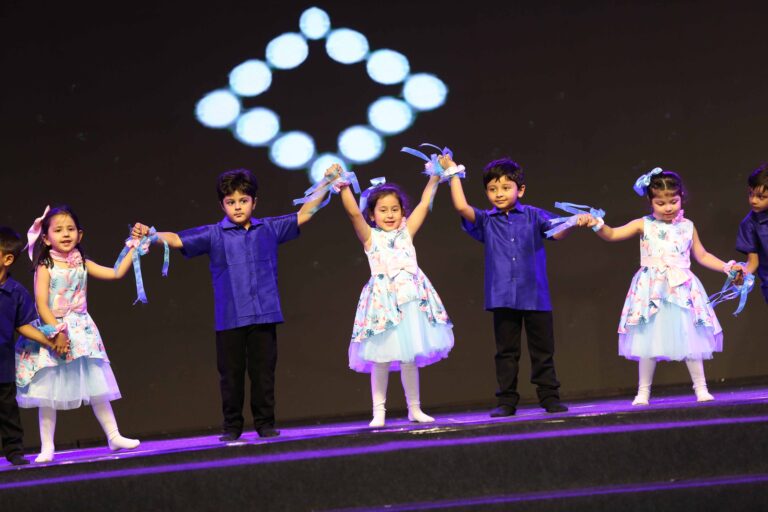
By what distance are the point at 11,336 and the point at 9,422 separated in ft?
1.17

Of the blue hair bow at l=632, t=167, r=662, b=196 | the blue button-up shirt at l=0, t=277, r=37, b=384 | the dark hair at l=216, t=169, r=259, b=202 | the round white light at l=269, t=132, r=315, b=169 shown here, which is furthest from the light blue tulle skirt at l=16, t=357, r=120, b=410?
the blue hair bow at l=632, t=167, r=662, b=196

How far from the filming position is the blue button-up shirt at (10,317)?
157 inches

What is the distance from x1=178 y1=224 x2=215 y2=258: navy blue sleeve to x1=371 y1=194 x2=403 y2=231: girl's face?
74 centimetres

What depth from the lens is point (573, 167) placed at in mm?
5320

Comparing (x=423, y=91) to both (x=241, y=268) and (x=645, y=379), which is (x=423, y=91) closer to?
(x=241, y=268)

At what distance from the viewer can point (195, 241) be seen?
4.17 meters

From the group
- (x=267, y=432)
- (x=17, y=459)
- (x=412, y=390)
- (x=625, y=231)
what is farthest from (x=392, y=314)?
Result: (x=17, y=459)

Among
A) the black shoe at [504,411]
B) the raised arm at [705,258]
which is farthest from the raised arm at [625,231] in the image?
the black shoe at [504,411]

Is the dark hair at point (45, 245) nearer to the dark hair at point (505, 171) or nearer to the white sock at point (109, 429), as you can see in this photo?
the white sock at point (109, 429)

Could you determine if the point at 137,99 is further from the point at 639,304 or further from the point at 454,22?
the point at 639,304

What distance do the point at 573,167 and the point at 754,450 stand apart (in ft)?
6.67

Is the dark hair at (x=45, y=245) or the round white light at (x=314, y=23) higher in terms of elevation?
the round white light at (x=314, y=23)

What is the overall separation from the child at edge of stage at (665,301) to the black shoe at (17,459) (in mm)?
2569

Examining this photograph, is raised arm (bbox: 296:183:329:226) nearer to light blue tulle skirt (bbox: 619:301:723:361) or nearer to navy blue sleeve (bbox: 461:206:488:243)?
navy blue sleeve (bbox: 461:206:488:243)
